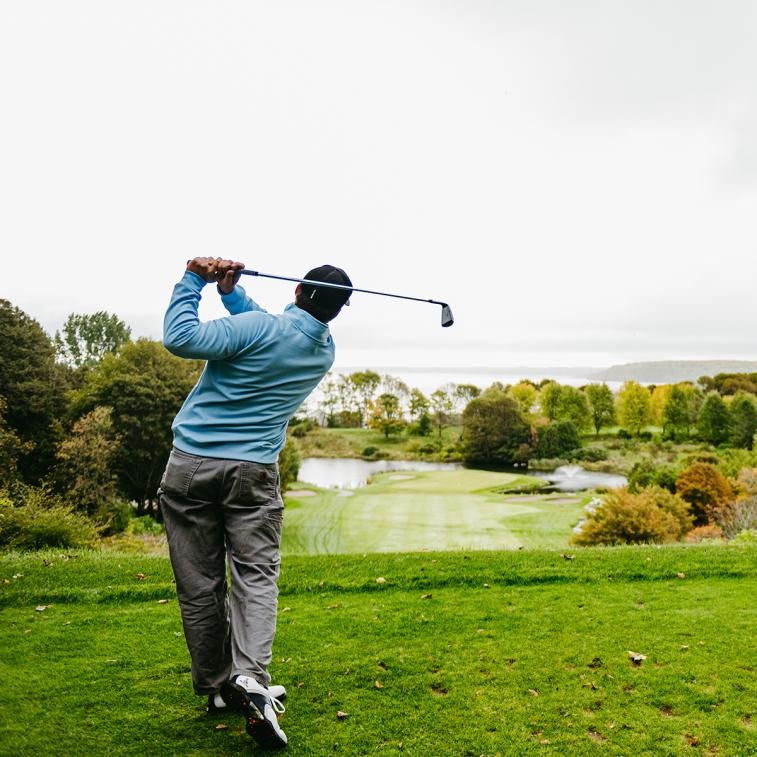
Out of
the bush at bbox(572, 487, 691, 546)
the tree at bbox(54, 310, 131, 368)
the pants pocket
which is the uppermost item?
the tree at bbox(54, 310, 131, 368)

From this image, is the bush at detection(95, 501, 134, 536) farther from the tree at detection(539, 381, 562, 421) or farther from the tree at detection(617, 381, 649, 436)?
the tree at detection(617, 381, 649, 436)

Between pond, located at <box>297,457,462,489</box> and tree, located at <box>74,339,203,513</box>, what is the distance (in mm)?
21861

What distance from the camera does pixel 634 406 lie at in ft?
227

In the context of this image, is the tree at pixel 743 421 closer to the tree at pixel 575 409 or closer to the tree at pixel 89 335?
the tree at pixel 575 409

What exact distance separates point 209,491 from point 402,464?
62.8 m

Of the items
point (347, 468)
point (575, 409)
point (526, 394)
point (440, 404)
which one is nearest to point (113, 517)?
point (347, 468)

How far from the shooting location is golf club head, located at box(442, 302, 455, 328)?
404cm

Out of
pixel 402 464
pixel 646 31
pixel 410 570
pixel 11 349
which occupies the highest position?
pixel 646 31

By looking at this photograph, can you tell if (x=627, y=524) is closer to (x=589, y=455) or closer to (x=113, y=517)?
(x=113, y=517)

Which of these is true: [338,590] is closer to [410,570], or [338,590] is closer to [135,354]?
[410,570]

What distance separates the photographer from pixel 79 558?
667cm

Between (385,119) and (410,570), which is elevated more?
(385,119)

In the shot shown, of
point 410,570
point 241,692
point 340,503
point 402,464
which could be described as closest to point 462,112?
point 410,570

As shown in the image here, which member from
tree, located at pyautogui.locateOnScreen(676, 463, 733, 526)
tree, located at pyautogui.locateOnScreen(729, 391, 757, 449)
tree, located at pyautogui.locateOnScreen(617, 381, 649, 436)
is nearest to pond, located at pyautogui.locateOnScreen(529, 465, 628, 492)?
tree, located at pyautogui.locateOnScreen(617, 381, 649, 436)
